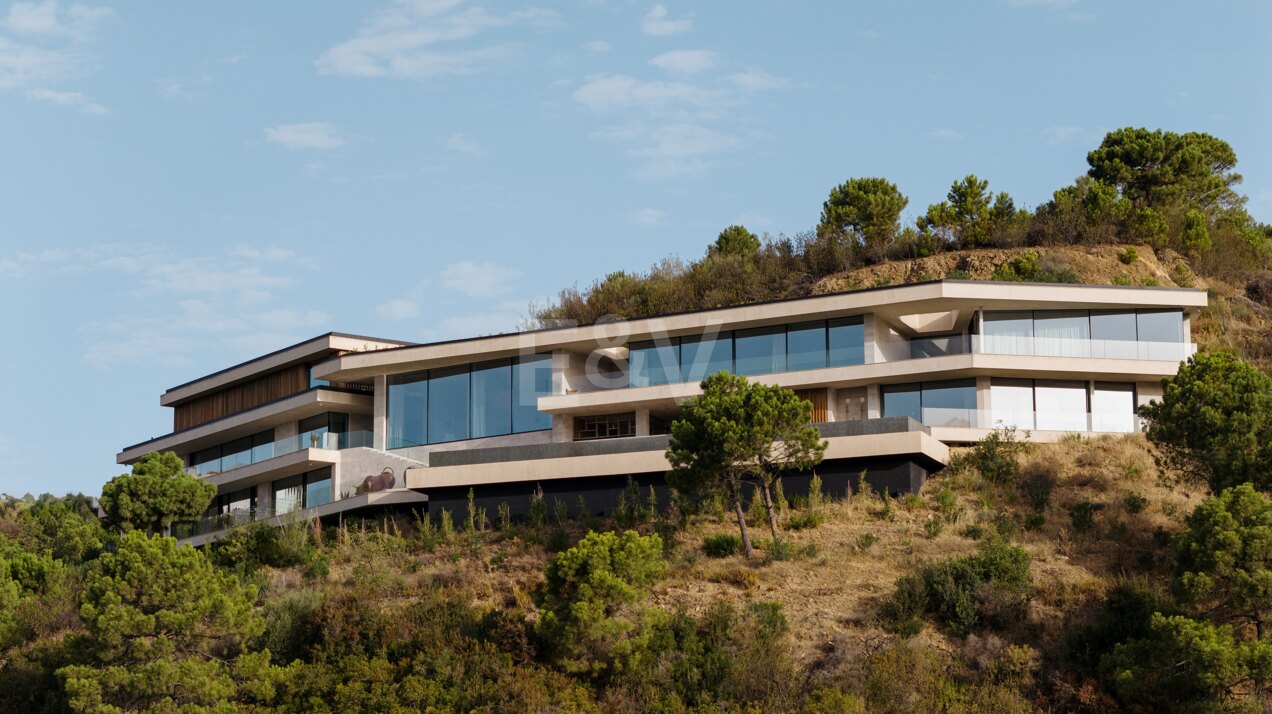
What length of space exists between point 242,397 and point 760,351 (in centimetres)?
2182

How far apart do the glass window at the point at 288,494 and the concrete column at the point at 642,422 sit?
1142cm

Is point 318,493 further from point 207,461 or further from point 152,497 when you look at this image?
point 207,461

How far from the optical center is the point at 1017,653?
32188 mm

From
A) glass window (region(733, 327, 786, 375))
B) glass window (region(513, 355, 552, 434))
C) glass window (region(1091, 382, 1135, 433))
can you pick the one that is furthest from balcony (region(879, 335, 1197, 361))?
glass window (region(513, 355, 552, 434))

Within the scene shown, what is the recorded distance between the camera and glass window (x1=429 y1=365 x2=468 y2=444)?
51.2 meters

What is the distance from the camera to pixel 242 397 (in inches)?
2306

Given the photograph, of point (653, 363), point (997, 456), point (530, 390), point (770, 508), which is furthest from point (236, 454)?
point (997, 456)

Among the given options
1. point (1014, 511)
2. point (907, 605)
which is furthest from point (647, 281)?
point (907, 605)

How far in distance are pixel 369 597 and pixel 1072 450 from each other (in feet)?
67.9

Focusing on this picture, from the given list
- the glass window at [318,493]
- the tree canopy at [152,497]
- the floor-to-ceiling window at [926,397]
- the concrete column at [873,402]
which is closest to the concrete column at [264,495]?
the glass window at [318,493]

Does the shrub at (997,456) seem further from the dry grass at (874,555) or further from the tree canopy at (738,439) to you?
the tree canopy at (738,439)

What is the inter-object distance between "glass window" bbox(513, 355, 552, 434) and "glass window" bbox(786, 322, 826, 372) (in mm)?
8141

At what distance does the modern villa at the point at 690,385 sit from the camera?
143 ft

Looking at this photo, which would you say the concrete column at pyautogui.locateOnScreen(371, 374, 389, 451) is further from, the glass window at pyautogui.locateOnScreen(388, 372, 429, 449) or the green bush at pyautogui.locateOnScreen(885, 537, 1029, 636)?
the green bush at pyautogui.locateOnScreen(885, 537, 1029, 636)
